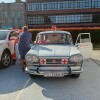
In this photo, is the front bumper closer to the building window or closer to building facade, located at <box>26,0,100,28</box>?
building facade, located at <box>26,0,100,28</box>

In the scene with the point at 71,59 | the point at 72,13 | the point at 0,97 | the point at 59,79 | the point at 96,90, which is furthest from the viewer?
the point at 72,13

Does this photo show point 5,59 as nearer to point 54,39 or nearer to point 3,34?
point 3,34

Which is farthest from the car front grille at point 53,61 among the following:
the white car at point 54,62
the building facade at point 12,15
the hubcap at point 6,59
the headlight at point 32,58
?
the building facade at point 12,15

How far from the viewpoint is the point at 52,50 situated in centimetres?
822

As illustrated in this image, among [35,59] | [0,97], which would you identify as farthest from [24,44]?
[0,97]

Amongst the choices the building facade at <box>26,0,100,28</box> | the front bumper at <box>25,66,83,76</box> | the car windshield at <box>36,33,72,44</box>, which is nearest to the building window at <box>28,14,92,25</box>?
the building facade at <box>26,0,100,28</box>

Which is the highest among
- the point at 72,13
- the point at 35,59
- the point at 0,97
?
the point at 72,13

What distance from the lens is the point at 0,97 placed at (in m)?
6.68

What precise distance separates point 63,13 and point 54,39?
53.7 m

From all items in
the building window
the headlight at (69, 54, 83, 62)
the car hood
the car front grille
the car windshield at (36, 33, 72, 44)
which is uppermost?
the building window

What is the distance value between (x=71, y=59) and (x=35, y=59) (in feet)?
3.71

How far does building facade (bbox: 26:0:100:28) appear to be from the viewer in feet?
201

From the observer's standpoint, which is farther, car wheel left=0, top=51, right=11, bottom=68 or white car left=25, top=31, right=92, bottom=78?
car wheel left=0, top=51, right=11, bottom=68

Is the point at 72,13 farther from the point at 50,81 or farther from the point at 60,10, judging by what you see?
the point at 50,81
